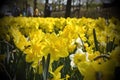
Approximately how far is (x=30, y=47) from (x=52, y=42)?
118 millimetres

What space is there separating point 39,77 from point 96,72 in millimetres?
463

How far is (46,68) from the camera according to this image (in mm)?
1001

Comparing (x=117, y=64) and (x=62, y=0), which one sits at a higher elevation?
(x=117, y=64)

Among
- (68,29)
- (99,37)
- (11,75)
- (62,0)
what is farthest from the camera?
(62,0)

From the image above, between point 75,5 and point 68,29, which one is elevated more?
point 68,29

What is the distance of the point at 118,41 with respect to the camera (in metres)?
1.56

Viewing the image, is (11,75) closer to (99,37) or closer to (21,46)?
(21,46)

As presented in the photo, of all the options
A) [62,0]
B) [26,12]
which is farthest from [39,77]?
[62,0]

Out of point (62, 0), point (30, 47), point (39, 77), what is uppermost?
point (30, 47)

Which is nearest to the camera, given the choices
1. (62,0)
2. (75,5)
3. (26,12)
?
(26,12)

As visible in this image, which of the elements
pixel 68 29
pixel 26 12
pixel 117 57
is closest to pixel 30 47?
pixel 68 29

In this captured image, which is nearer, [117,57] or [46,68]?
[117,57]

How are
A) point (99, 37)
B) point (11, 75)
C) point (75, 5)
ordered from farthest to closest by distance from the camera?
point (75, 5), point (99, 37), point (11, 75)

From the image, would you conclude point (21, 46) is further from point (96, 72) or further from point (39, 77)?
point (96, 72)
